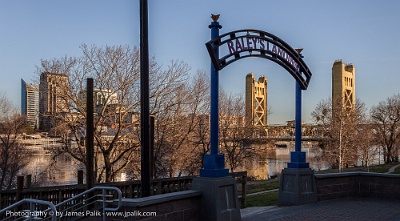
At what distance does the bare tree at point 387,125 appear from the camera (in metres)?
47.8

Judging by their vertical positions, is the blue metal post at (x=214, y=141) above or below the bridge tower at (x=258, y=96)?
below

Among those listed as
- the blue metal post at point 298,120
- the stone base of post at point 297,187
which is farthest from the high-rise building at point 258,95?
the stone base of post at point 297,187

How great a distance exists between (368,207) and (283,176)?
93.1 inches

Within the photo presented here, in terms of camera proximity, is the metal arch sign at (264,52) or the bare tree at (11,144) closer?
the metal arch sign at (264,52)

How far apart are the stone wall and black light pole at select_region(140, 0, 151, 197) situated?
235 inches

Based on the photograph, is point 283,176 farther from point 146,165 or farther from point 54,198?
point 54,198

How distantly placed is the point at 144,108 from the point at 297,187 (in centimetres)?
554

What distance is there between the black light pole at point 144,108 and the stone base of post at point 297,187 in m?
5.04

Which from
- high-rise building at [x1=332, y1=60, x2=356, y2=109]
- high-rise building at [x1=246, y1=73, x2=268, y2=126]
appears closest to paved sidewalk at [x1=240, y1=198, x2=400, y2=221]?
high-rise building at [x1=246, y1=73, x2=268, y2=126]

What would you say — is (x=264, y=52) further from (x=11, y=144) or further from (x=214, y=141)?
(x=11, y=144)

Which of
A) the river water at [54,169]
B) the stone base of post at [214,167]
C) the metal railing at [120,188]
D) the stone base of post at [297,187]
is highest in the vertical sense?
the stone base of post at [214,167]

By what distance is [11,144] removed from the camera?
1252 inches

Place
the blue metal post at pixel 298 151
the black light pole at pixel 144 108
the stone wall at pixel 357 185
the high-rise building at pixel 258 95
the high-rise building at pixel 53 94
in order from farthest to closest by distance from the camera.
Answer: the high-rise building at pixel 258 95, the high-rise building at pixel 53 94, the stone wall at pixel 357 185, the blue metal post at pixel 298 151, the black light pole at pixel 144 108

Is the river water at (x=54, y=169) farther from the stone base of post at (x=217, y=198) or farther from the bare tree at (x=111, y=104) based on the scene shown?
the stone base of post at (x=217, y=198)
